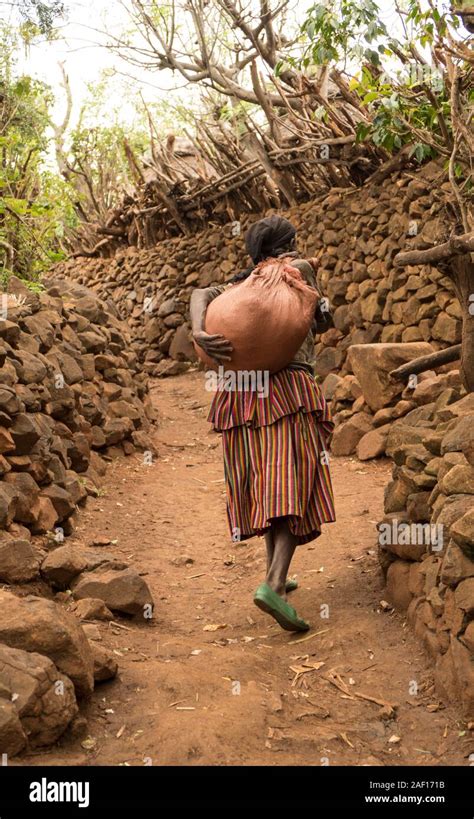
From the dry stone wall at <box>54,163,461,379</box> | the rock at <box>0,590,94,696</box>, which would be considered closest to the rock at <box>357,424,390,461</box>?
the dry stone wall at <box>54,163,461,379</box>

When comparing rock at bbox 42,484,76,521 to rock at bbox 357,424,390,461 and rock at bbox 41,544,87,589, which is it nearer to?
rock at bbox 41,544,87,589

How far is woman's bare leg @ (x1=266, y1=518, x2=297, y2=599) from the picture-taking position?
288cm

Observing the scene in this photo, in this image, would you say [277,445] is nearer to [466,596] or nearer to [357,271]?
[466,596]

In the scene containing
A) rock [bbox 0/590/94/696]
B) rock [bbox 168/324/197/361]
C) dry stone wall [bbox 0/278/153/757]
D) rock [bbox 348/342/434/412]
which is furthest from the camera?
rock [bbox 168/324/197/361]

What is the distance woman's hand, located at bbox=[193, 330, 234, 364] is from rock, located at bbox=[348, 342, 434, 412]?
3.05 metres

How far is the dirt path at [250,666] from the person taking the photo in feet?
6.55

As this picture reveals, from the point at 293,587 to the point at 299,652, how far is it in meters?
0.60

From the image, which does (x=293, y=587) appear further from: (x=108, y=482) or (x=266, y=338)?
(x=108, y=482)

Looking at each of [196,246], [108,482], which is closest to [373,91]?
[108,482]

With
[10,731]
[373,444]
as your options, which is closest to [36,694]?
[10,731]

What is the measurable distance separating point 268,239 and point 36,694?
1.92m

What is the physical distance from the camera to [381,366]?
583 centimetres

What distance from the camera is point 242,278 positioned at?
3111mm

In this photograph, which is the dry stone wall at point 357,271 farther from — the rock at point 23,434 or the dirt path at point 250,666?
the rock at point 23,434
